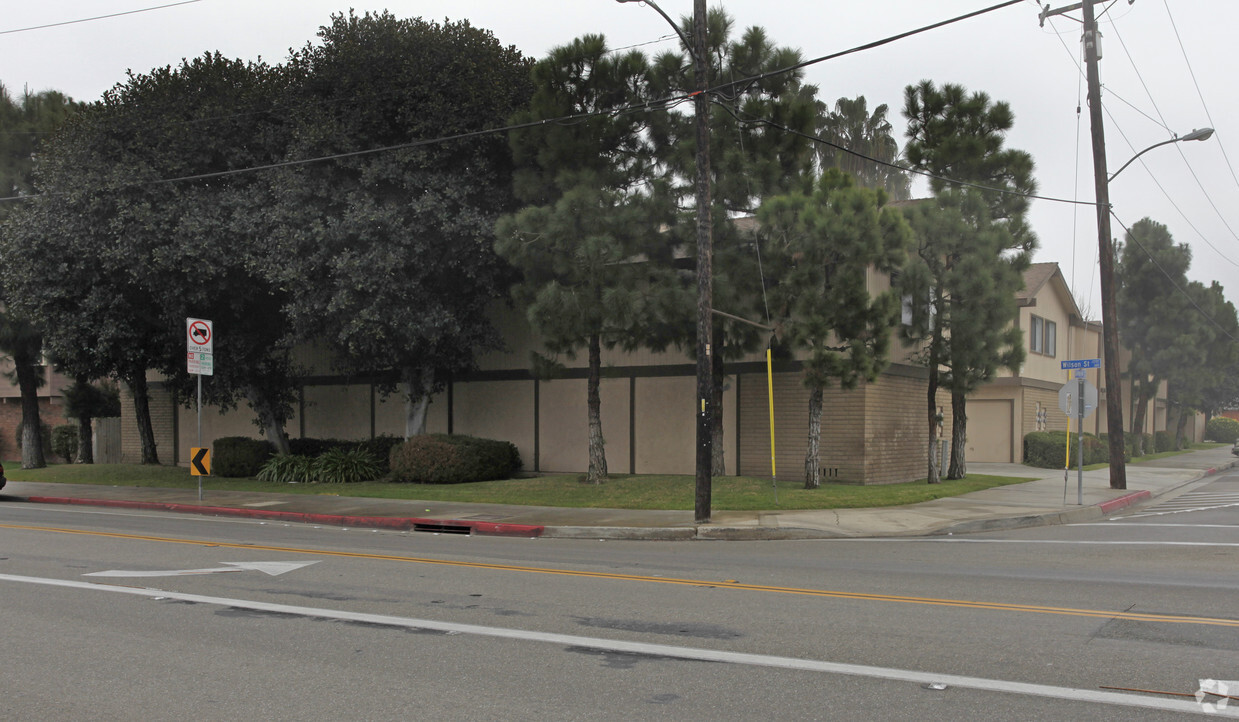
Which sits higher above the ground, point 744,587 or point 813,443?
point 813,443

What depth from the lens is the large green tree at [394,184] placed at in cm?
2059

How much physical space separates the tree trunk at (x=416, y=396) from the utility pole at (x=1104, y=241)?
1627 cm

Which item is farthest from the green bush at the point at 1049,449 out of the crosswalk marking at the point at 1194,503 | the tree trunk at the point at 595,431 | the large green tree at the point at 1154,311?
the tree trunk at the point at 595,431

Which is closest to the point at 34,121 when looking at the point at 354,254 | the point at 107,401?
the point at 107,401

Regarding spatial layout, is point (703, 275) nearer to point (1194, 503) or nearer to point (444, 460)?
point (444, 460)

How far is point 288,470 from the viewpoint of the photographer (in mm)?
24297

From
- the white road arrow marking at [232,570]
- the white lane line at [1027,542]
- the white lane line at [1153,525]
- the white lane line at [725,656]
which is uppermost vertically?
the white lane line at [725,656]

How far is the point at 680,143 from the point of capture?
777 inches

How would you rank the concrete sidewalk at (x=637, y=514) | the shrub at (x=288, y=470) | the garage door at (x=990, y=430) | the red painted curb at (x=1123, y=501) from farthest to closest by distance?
the garage door at (x=990, y=430) → the shrub at (x=288, y=470) → the red painted curb at (x=1123, y=501) → the concrete sidewalk at (x=637, y=514)

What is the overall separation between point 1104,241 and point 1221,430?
65.3 m

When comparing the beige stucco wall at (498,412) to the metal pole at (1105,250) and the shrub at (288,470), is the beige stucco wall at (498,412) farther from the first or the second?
the metal pole at (1105,250)

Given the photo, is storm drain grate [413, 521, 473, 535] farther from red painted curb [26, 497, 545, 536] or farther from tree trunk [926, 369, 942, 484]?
tree trunk [926, 369, 942, 484]

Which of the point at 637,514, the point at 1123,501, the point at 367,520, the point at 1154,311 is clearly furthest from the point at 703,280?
the point at 1154,311

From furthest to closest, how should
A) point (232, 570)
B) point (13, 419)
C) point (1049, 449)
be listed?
point (13, 419)
point (1049, 449)
point (232, 570)
